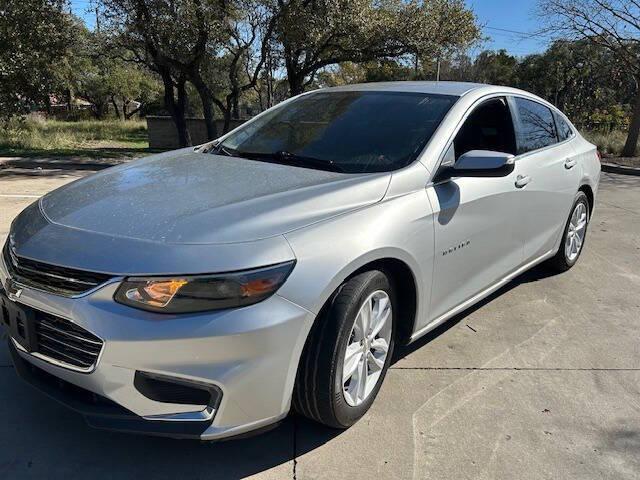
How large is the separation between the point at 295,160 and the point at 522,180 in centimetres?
163

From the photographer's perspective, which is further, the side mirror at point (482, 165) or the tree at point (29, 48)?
the tree at point (29, 48)

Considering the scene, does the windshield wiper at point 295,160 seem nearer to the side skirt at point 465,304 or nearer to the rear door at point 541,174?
the side skirt at point 465,304

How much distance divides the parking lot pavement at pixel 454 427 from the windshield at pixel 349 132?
129cm

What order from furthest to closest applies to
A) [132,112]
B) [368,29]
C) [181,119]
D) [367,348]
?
[132,112] < [181,119] < [368,29] < [367,348]

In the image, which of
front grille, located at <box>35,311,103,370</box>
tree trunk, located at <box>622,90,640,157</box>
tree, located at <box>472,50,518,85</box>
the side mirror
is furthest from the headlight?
tree, located at <box>472,50,518,85</box>

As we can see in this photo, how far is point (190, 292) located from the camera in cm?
219

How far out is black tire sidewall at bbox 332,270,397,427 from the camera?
8.22ft

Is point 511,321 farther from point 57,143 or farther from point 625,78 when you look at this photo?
point 625,78

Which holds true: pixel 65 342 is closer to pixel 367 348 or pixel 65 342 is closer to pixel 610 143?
pixel 367 348

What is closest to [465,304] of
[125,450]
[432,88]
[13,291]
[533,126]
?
[432,88]

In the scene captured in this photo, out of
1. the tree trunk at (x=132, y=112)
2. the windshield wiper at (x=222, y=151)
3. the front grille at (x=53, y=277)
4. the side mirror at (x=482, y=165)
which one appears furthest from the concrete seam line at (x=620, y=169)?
the tree trunk at (x=132, y=112)

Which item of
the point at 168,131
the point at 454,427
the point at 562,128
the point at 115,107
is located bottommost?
the point at 454,427

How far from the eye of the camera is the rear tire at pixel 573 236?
5012 millimetres

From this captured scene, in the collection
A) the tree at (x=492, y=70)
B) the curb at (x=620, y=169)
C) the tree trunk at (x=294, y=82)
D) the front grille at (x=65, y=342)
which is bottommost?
the curb at (x=620, y=169)
